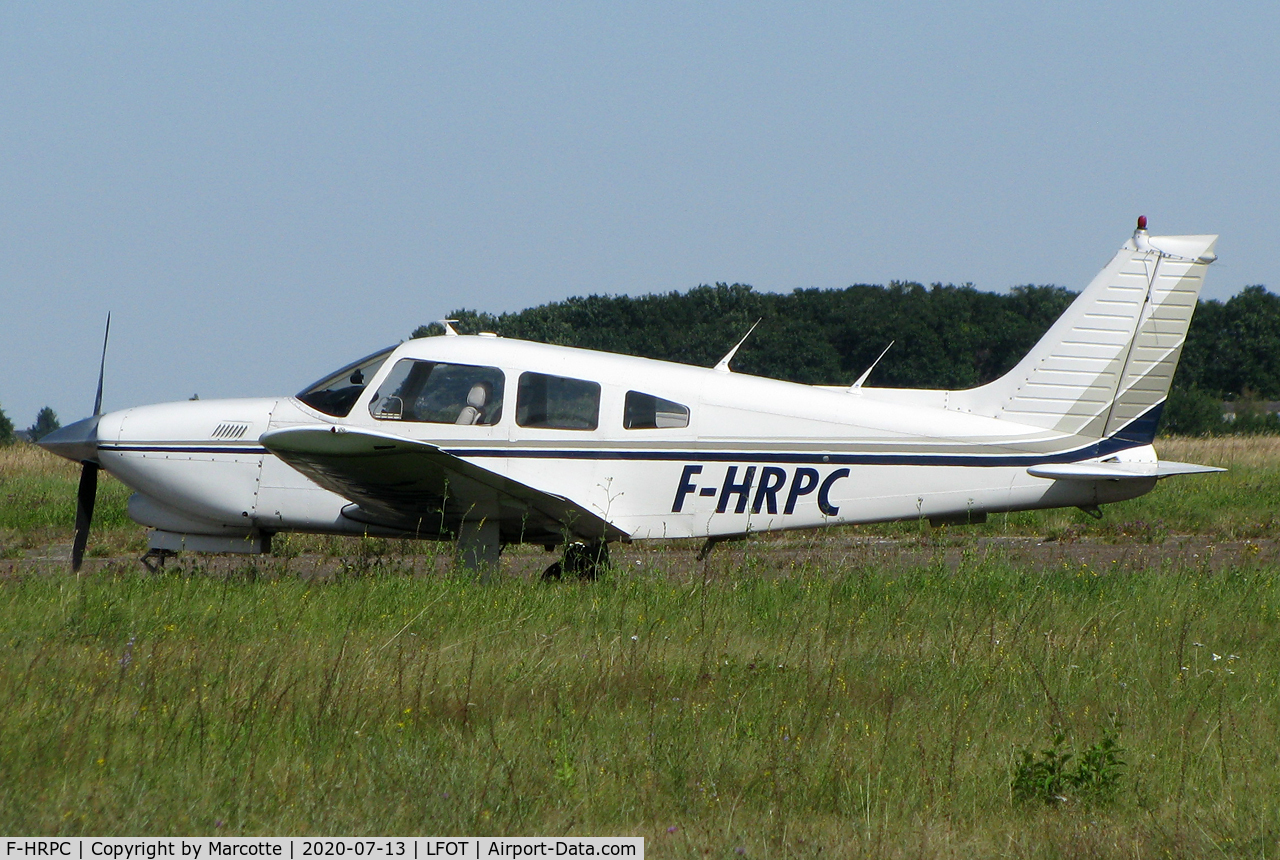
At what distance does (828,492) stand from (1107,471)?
193 cm

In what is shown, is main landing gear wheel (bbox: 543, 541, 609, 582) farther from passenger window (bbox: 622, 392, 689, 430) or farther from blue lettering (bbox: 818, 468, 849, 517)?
blue lettering (bbox: 818, 468, 849, 517)

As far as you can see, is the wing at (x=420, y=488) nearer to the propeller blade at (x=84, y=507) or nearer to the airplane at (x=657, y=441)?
the airplane at (x=657, y=441)

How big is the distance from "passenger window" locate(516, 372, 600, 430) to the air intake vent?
2011 mm

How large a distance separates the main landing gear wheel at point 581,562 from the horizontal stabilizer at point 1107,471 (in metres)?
3.08

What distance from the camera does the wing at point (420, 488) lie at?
21.9ft

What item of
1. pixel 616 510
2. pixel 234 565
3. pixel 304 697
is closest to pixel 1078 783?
pixel 304 697

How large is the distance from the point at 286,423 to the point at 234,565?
8.29ft

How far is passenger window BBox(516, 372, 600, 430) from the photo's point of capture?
7719 millimetres

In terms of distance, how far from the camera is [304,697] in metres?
4.41

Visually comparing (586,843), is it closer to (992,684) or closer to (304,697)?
(304,697)

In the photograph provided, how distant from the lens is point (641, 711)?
4.56 metres

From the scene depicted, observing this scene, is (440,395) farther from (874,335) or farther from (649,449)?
(874,335)

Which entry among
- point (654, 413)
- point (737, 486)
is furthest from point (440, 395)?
point (737, 486)

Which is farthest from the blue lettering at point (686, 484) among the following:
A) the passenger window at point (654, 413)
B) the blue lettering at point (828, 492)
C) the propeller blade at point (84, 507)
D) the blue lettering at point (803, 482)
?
the propeller blade at point (84, 507)
